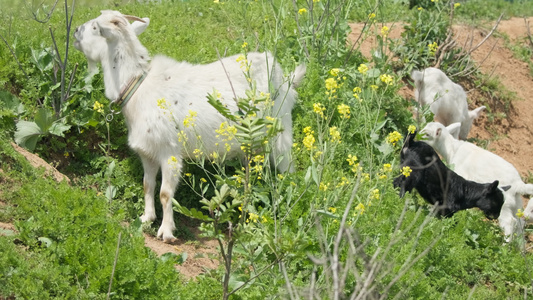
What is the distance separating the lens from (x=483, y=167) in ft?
24.8

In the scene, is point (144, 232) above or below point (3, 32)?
below

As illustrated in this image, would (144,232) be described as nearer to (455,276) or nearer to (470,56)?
(455,276)

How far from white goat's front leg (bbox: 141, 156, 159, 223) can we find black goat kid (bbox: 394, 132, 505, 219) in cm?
249

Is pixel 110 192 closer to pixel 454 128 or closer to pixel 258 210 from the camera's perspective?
pixel 258 210

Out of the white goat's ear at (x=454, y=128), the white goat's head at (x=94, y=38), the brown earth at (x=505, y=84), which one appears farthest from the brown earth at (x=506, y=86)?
the white goat's head at (x=94, y=38)

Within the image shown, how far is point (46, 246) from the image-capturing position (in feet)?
15.9

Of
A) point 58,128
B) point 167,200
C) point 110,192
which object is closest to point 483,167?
point 167,200

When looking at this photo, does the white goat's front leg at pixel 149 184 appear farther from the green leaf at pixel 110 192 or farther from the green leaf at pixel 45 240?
the green leaf at pixel 45 240

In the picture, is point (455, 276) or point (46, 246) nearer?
point (46, 246)

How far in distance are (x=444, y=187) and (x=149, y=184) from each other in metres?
2.90

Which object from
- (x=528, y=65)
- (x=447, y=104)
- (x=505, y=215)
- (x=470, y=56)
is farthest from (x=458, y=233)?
(x=528, y=65)

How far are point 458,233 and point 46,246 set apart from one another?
12.7 ft

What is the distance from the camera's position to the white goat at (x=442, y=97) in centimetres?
877

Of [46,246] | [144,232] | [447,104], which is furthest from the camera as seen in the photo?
[447,104]
